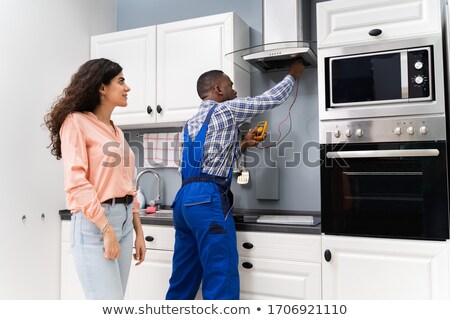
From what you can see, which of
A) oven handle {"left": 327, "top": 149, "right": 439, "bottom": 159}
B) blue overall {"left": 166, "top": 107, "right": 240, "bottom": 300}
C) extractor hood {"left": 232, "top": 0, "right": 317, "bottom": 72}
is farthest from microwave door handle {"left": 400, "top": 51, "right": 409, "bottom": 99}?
blue overall {"left": 166, "top": 107, "right": 240, "bottom": 300}

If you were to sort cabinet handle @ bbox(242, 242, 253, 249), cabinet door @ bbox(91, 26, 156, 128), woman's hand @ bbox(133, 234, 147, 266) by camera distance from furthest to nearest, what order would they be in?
cabinet door @ bbox(91, 26, 156, 128), cabinet handle @ bbox(242, 242, 253, 249), woman's hand @ bbox(133, 234, 147, 266)

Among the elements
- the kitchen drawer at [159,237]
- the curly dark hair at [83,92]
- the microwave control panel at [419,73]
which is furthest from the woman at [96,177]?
the microwave control panel at [419,73]

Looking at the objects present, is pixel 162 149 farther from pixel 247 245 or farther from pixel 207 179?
pixel 247 245

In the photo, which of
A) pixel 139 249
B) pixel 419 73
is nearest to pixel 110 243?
pixel 139 249

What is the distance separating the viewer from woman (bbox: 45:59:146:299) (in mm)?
1335

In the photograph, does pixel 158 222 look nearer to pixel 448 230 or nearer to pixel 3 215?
pixel 3 215

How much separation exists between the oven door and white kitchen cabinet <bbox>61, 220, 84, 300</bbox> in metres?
1.58

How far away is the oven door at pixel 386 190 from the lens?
1689mm

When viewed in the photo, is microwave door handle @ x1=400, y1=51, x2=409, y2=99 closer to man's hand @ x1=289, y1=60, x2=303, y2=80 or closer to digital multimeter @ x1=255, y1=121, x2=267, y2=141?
man's hand @ x1=289, y1=60, x2=303, y2=80

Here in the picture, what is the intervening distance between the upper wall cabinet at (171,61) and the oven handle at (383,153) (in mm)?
809

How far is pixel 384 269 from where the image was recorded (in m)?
1.75

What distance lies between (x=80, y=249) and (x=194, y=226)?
0.59 metres

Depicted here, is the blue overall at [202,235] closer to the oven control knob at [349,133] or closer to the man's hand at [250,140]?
the man's hand at [250,140]

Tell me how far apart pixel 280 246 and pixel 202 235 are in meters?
0.41
